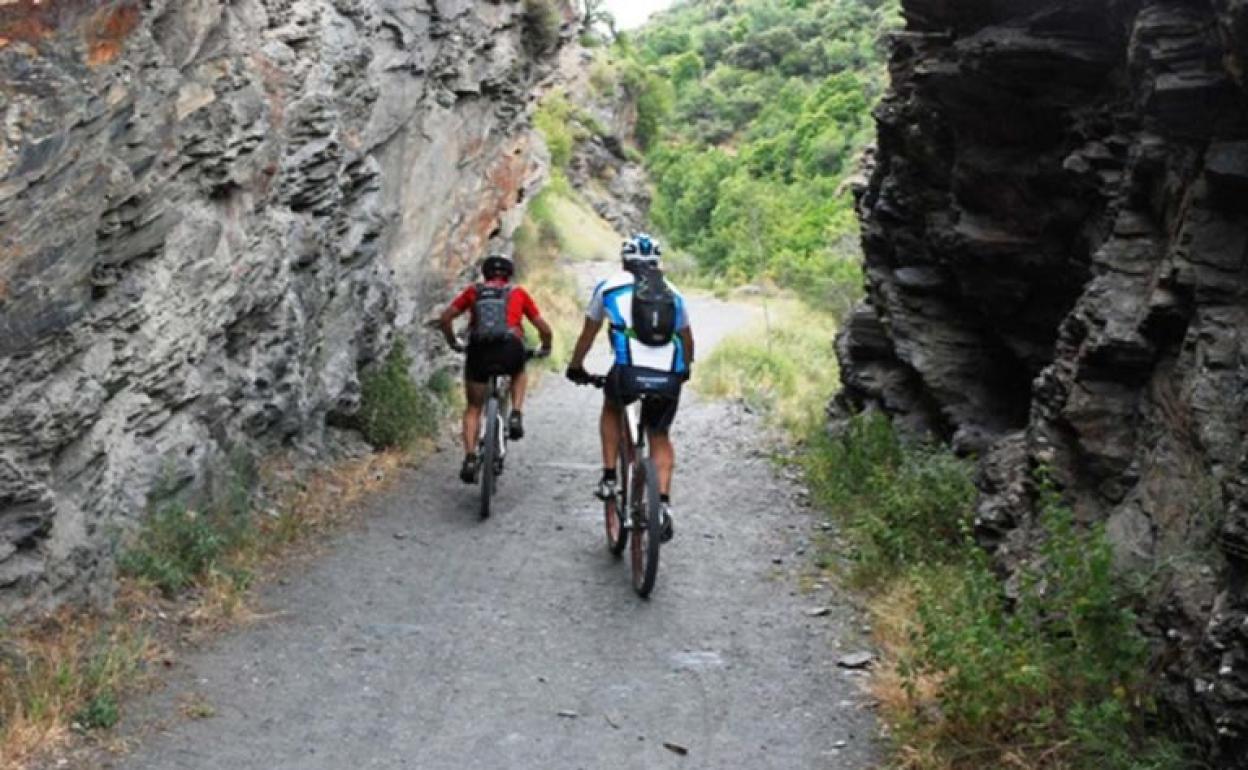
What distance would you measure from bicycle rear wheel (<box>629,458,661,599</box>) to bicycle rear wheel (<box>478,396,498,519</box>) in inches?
72.1

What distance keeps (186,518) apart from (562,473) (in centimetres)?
492

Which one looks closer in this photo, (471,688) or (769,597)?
(471,688)

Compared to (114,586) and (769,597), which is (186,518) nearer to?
(114,586)

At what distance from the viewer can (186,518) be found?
25.4ft

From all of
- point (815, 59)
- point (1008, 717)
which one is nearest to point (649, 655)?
point (1008, 717)

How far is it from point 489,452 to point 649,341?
232cm

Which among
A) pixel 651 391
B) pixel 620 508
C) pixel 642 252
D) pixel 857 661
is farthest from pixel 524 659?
pixel 642 252

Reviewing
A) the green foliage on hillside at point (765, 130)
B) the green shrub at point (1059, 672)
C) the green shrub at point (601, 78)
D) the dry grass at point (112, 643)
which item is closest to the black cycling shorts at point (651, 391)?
the dry grass at point (112, 643)

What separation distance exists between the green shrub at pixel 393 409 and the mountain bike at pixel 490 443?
73.8 inches

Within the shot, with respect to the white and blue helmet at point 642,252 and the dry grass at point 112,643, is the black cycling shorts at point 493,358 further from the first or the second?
the white and blue helmet at point 642,252

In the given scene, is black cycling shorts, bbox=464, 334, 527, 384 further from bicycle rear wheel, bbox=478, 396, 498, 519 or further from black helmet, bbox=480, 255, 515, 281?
black helmet, bbox=480, 255, 515, 281

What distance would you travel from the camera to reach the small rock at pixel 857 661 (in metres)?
6.95

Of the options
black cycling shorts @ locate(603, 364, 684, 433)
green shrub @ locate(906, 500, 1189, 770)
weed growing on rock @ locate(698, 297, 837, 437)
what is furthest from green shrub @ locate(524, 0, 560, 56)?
green shrub @ locate(906, 500, 1189, 770)

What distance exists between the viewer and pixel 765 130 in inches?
3600
